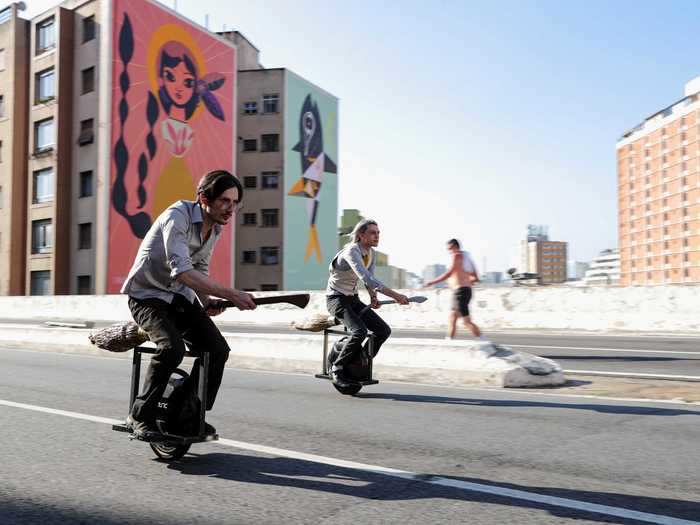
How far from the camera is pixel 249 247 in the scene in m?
60.9

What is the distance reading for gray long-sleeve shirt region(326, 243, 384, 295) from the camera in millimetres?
6957

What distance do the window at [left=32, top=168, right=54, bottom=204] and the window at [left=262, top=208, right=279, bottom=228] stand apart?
2082 centimetres

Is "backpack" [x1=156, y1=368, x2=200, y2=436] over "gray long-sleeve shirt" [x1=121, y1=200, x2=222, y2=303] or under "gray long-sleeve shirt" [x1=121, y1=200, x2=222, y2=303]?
under

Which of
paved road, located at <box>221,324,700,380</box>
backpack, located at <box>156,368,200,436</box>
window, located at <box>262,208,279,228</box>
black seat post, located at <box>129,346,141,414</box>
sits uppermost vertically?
window, located at <box>262,208,279,228</box>

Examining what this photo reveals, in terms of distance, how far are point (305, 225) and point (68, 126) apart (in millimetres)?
24603

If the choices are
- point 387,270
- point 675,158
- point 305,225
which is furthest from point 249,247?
point 675,158

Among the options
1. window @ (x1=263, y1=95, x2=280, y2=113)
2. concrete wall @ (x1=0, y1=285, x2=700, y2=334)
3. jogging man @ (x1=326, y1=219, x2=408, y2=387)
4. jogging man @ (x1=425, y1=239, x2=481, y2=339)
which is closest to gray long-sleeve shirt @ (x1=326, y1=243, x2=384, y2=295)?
jogging man @ (x1=326, y1=219, x2=408, y2=387)

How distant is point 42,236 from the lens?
145 ft

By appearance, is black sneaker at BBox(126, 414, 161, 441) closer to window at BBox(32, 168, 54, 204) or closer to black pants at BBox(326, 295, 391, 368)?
black pants at BBox(326, 295, 391, 368)

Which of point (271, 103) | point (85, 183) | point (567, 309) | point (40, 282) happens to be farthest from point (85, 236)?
point (567, 309)

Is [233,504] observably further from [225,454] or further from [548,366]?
[548,366]

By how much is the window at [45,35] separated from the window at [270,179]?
2177 centimetres

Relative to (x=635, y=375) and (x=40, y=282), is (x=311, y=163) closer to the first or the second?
(x=40, y=282)

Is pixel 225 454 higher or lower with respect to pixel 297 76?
lower
